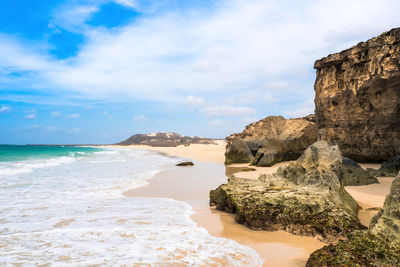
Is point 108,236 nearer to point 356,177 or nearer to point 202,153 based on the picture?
point 356,177

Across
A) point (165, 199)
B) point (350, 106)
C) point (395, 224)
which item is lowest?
point (165, 199)

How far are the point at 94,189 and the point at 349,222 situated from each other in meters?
7.52

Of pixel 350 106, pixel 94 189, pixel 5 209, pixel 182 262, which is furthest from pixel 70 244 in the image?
pixel 350 106

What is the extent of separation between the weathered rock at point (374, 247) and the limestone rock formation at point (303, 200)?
3.68 ft

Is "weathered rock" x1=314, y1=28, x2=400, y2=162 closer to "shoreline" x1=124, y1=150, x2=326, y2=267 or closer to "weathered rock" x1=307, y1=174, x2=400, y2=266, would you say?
"shoreline" x1=124, y1=150, x2=326, y2=267

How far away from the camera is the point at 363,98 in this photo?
1161cm

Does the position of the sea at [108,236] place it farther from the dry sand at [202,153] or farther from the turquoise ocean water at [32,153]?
the turquoise ocean water at [32,153]

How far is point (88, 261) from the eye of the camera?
3277mm

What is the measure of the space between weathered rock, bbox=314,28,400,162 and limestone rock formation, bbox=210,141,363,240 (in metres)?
7.13

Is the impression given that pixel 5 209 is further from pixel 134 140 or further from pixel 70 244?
pixel 134 140

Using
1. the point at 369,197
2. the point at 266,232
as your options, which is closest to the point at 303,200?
the point at 266,232

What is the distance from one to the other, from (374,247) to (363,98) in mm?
10880

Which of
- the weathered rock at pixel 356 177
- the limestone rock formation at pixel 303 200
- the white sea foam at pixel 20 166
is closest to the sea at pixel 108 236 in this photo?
the limestone rock formation at pixel 303 200

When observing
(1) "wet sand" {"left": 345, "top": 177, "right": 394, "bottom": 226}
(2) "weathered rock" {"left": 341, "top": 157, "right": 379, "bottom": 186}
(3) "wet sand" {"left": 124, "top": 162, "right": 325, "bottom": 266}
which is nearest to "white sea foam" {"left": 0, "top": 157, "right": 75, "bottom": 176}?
(3) "wet sand" {"left": 124, "top": 162, "right": 325, "bottom": 266}
